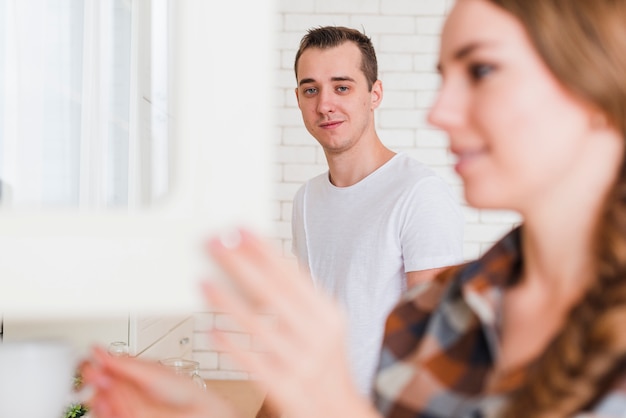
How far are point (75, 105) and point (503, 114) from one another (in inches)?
14.6

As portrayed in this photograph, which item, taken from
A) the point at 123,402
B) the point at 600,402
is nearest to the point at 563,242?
the point at 600,402

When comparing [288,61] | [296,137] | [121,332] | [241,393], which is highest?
[288,61]

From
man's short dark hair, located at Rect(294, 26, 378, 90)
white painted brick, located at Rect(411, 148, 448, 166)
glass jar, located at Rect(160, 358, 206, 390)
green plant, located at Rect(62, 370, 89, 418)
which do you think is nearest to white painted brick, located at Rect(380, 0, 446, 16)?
white painted brick, located at Rect(411, 148, 448, 166)

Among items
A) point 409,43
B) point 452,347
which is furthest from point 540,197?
point 409,43

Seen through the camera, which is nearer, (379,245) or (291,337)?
(291,337)

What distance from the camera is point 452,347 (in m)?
0.81

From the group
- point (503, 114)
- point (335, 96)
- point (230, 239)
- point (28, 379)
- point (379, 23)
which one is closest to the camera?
point (230, 239)

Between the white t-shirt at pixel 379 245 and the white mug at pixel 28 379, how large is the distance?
779 mm

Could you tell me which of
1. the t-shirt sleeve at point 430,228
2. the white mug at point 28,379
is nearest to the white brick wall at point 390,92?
the t-shirt sleeve at point 430,228

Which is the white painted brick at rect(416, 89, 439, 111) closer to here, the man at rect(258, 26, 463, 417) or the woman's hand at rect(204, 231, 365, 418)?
the man at rect(258, 26, 463, 417)

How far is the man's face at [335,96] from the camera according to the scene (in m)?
1.84

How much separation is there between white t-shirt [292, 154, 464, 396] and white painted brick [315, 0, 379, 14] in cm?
156

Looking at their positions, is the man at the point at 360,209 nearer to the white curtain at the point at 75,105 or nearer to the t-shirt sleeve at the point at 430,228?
the t-shirt sleeve at the point at 430,228

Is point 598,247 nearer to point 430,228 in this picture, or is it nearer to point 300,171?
point 430,228
